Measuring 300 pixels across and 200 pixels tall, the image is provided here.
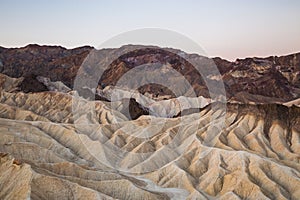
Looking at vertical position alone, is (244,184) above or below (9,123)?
above

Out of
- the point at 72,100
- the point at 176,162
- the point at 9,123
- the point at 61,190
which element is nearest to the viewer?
the point at 61,190

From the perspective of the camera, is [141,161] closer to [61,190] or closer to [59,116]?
[61,190]

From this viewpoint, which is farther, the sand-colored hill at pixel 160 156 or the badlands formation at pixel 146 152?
the badlands formation at pixel 146 152

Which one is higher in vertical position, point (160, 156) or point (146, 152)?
point (160, 156)

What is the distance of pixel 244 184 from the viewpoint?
192 ft

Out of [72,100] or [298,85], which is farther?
[298,85]

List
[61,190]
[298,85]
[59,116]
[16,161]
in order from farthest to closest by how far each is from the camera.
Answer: [298,85]
[59,116]
[16,161]
[61,190]

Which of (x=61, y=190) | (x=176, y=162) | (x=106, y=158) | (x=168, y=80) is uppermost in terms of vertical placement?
(x=61, y=190)

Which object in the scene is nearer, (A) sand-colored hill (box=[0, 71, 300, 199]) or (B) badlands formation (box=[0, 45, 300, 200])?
(A) sand-colored hill (box=[0, 71, 300, 199])

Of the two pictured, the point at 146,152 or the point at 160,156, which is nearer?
the point at 160,156

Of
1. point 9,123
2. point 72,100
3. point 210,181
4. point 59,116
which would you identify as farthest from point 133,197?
point 72,100

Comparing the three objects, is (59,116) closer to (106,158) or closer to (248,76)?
(106,158)

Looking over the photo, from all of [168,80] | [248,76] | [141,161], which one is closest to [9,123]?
[141,161]

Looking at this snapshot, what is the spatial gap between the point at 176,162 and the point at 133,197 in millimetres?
17326
